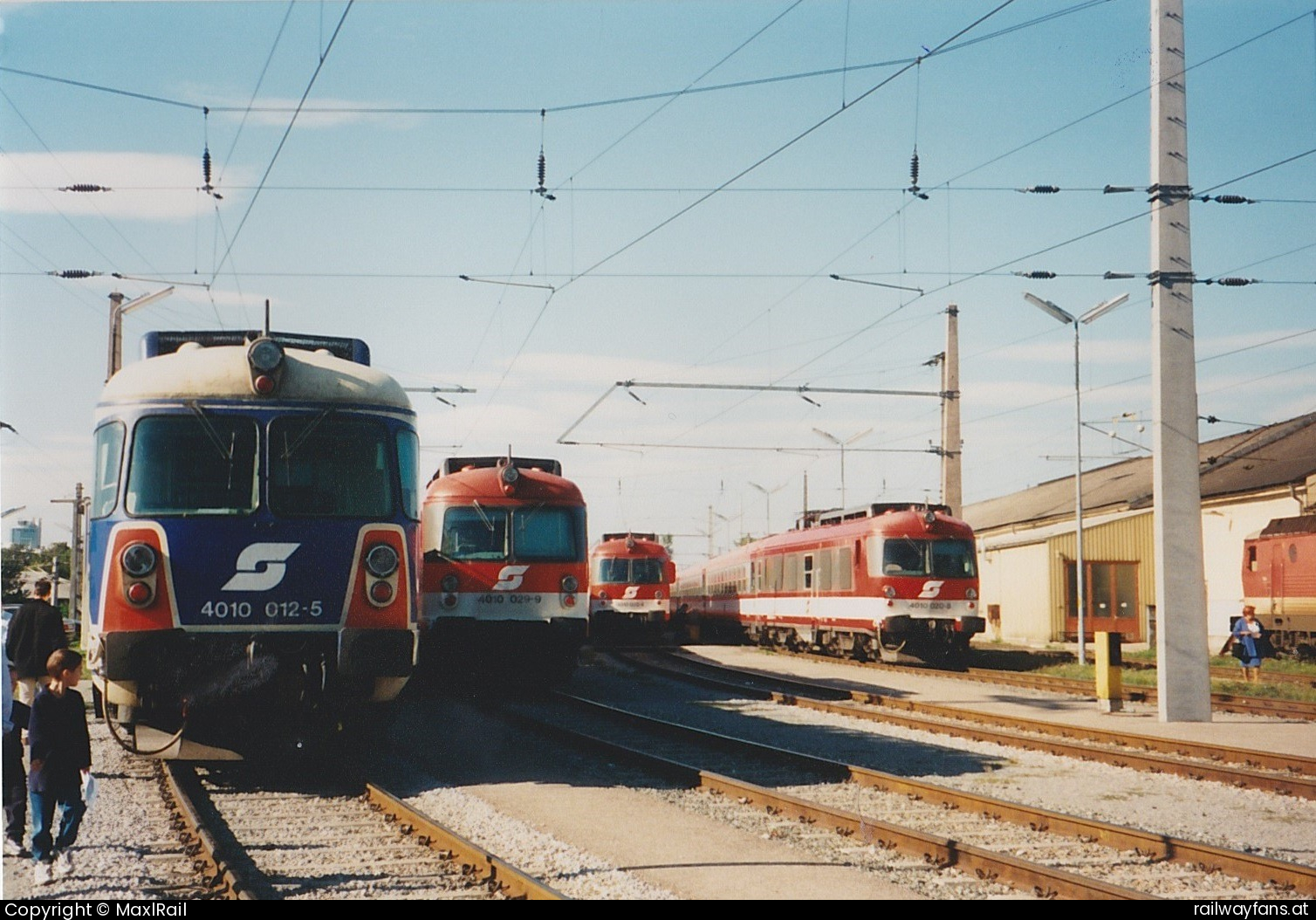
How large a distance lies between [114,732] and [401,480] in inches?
122

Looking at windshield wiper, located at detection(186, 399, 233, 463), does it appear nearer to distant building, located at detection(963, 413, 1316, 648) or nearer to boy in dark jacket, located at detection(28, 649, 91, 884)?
boy in dark jacket, located at detection(28, 649, 91, 884)

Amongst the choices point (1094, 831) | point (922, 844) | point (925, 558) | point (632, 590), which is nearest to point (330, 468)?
point (922, 844)

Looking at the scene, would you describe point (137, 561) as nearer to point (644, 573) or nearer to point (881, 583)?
point (881, 583)

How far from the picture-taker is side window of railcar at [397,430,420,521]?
11531 millimetres

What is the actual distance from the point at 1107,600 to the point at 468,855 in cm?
3427

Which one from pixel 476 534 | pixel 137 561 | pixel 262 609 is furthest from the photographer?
pixel 476 534

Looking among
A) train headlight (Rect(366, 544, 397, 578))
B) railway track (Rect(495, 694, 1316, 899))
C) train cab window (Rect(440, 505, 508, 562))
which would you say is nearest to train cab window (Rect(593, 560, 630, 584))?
train cab window (Rect(440, 505, 508, 562))

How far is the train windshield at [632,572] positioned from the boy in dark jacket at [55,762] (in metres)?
26.3

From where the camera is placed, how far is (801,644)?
111ft

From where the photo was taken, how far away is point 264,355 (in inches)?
435

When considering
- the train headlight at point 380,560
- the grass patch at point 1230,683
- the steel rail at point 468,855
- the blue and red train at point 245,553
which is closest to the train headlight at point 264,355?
the blue and red train at point 245,553

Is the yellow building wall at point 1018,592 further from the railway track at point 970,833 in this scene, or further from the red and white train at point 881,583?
the railway track at point 970,833

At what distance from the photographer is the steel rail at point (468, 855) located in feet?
24.7
